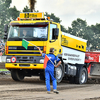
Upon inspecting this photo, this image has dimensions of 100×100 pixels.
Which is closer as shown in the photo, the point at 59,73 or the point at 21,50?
the point at 21,50

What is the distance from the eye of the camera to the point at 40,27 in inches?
603

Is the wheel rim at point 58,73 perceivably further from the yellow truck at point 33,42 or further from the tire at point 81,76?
the tire at point 81,76

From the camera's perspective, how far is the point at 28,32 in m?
15.4

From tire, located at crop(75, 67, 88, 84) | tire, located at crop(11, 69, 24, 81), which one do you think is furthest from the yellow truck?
tire, located at crop(75, 67, 88, 84)

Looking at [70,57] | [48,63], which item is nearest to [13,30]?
[70,57]

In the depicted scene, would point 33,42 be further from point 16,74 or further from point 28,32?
point 16,74

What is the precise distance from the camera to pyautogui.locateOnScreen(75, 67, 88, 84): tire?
1780 centimetres

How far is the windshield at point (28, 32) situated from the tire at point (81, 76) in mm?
3844

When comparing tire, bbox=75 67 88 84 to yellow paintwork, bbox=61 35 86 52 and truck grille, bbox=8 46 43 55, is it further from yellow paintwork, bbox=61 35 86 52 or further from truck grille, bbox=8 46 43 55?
truck grille, bbox=8 46 43 55

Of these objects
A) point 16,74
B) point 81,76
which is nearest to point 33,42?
point 16,74

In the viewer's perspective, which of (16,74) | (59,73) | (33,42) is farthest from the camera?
(16,74)

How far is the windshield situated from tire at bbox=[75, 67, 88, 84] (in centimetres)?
384

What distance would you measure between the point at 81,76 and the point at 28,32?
4.57 metres

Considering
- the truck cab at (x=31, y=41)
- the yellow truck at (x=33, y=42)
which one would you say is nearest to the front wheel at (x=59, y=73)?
the yellow truck at (x=33, y=42)
